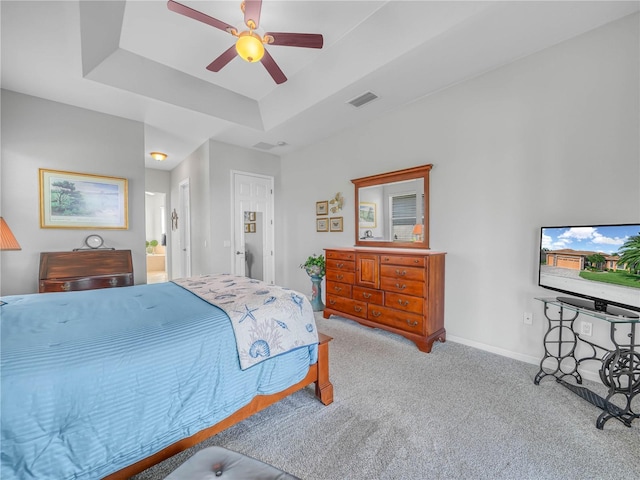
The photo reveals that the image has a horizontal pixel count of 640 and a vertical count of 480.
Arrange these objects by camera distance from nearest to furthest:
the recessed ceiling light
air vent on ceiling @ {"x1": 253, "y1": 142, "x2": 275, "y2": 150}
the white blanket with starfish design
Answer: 1. the white blanket with starfish design
2. air vent on ceiling @ {"x1": 253, "y1": 142, "x2": 275, "y2": 150}
3. the recessed ceiling light

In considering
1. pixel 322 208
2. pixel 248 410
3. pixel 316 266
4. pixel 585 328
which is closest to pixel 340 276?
pixel 316 266

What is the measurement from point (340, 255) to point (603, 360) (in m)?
2.54

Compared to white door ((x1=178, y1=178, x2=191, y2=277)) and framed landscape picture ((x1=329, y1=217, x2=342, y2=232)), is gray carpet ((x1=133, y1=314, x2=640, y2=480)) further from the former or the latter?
white door ((x1=178, y1=178, x2=191, y2=277))

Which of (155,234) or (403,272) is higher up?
(155,234)

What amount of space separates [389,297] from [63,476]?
274 cm

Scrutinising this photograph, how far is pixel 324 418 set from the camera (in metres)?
1.82

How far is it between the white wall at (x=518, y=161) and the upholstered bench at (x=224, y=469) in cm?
262

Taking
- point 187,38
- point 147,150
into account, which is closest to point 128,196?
point 147,150

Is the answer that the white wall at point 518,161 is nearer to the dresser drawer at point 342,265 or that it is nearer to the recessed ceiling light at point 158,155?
the dresser drawer at point 342,265

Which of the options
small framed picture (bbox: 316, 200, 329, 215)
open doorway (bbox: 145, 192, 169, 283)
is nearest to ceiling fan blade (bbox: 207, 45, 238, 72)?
small framed picture (bbox: 316, 200, 329, 215)

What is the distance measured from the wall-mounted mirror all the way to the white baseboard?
43.7 inches

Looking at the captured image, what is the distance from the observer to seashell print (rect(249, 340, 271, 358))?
158 cm

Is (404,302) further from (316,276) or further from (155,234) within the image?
(155,234)

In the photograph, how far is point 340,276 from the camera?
3.69 meters
